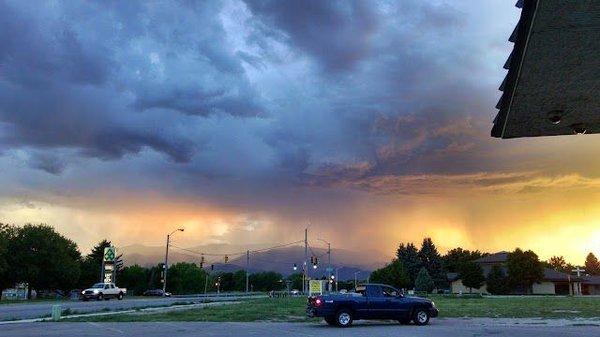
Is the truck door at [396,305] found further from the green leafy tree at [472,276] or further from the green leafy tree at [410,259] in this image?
the green leafy tree at [410,259]

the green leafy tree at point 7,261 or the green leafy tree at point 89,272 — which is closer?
the green leafy tree at point 7,261

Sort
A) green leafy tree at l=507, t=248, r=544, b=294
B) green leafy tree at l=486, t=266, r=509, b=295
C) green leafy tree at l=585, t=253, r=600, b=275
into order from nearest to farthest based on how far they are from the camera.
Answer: green leafy tree at l=507, t=248, r=544, b=294 < green leafy tree at l=486, t=266, r=509, b=295 < green leafy tree at l=585, t=253, r=600, b=275

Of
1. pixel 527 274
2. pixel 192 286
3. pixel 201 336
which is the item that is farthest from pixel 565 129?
pixel 192 286

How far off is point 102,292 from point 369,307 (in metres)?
41.8

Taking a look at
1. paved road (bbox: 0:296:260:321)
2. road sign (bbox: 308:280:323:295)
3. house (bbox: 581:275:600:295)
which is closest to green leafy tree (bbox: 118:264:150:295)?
house (bbox: 581:275:600:295)

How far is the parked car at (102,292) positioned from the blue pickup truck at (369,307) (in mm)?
39952

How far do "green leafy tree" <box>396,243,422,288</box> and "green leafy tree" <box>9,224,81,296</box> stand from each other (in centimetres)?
7326

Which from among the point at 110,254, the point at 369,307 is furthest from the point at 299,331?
the point at 110,254

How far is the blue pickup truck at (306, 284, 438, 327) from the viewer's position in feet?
72.0

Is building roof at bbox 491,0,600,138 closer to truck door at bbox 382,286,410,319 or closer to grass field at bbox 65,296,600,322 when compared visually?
truck door at bbox 382,286,410,319

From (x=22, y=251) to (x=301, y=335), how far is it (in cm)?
8307

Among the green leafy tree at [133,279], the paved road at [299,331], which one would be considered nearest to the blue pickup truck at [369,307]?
the paved road at [299,331]

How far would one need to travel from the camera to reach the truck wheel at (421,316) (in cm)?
2264

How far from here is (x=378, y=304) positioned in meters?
22.5
